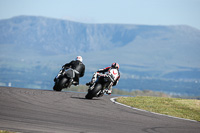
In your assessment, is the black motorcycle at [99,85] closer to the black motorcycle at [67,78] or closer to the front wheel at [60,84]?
the black motorcycle at [67,78]

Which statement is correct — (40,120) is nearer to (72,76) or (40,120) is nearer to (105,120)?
(105,120)

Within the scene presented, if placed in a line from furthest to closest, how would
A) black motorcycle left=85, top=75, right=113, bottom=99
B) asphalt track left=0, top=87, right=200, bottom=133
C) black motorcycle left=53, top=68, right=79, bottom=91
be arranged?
black motorcycle left=53, top=68, right=79, bottom=91, black motorcycle left=85, top=75, right=113, bottom=99, asphalt track left=0, top=87, right=200, bottom=133

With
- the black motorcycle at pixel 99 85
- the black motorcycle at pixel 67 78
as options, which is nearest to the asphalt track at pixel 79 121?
the black motorcycle at pixel 99 85

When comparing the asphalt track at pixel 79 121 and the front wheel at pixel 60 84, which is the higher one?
the front wheel at pixel 60 84

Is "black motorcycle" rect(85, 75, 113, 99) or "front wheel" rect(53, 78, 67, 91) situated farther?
"front wheel" rect(53, 78, 67, 91)

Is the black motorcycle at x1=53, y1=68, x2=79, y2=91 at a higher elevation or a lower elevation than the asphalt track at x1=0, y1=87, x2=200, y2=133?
higher

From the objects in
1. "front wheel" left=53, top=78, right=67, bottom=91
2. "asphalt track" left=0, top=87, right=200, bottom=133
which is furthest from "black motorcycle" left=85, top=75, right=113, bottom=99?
"asphalt track" left=0, top=87, right=200, bottom=133

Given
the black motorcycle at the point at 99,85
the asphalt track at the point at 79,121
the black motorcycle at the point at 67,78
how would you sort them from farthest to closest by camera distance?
the black motorcycle at the point at 67,78 → the black motorcycle at the point at 99,85 → the asphalt track at the point at 79,121

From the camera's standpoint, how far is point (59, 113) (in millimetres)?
13164

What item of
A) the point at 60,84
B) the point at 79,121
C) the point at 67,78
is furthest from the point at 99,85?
the point at 79,121

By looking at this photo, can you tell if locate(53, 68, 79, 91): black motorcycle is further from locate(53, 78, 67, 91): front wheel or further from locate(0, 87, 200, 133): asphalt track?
locate(0, 87, 200, 133): asphalt track

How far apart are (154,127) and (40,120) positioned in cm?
317

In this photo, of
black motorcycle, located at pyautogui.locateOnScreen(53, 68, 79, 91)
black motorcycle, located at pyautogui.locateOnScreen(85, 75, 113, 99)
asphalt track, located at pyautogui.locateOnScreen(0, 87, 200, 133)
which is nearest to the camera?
asphalt track, located at pyautogui.locateOnScreen(0, 87, 200, 133)

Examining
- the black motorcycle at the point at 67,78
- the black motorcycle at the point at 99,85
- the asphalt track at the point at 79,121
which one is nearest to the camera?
the asphalt track at the point at 79,121
